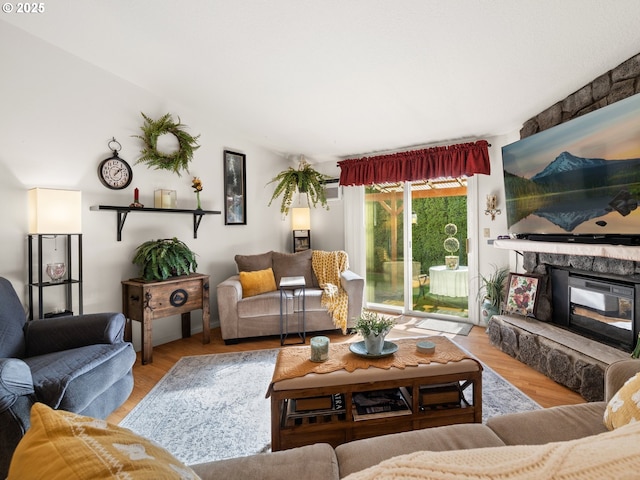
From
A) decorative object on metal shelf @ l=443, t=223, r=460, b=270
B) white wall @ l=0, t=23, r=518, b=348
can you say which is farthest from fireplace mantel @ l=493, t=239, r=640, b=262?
decorative object on metal shelf @ l=443, t=223, r=460, b=270

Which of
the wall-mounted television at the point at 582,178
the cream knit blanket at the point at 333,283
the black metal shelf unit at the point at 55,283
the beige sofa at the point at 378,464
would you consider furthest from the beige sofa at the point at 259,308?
the beige sofa at the point at 378,464

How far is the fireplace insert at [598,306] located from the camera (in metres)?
2.30

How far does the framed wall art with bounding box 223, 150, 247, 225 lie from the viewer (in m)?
4.02

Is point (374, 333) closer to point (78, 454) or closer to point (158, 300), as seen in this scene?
point (78, 454)

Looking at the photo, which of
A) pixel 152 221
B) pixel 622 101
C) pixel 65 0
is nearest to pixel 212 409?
pixel 152 221

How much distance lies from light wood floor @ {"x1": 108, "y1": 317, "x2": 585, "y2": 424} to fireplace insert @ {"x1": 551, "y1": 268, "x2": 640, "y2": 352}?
59cm

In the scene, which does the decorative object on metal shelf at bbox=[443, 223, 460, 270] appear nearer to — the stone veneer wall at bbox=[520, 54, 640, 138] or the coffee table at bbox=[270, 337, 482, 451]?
the stone veneer wall at bbox=[520, 54, 640, 138]

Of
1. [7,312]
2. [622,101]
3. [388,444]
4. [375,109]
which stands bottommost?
[388,444]

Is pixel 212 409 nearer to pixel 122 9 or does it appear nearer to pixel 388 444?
pixel 388 444

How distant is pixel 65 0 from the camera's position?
2100 millimetres

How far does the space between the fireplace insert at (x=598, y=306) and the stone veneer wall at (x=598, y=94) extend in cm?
130

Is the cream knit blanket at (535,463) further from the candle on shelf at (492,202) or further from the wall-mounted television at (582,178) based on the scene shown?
the candle on shelf at (492,202)

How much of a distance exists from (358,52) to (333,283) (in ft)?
8.13

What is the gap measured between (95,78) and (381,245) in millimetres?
3696
